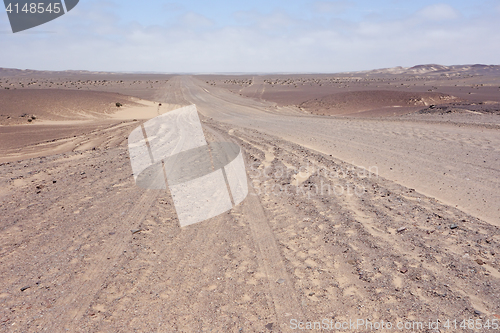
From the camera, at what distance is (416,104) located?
26.8 m

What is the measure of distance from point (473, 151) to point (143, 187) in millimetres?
10172

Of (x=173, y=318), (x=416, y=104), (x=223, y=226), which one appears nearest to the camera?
(x=173, y=318)

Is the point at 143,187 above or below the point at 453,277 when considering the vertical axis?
above

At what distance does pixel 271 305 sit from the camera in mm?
3584

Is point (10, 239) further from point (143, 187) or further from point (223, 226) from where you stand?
point (223, 226)

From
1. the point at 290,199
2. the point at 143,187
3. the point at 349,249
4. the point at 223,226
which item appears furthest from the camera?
the point at 143,187

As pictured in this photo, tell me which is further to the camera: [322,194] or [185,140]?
A: [185,140]

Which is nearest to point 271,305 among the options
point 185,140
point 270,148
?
point 270,148

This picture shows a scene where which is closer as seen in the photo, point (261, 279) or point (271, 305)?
point (271, 305)

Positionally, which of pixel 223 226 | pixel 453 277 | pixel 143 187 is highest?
pixel 143 187

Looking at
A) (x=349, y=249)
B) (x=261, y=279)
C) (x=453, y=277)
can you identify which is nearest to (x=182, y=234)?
(x=261, y=279)

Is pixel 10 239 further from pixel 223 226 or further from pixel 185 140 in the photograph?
pixel 185 140

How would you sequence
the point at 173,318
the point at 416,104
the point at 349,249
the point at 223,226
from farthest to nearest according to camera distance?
the point at 416,104 < the point at 223,226 < the point at 349,249 < the point at 173,318

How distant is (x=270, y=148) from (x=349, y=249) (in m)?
6.76
